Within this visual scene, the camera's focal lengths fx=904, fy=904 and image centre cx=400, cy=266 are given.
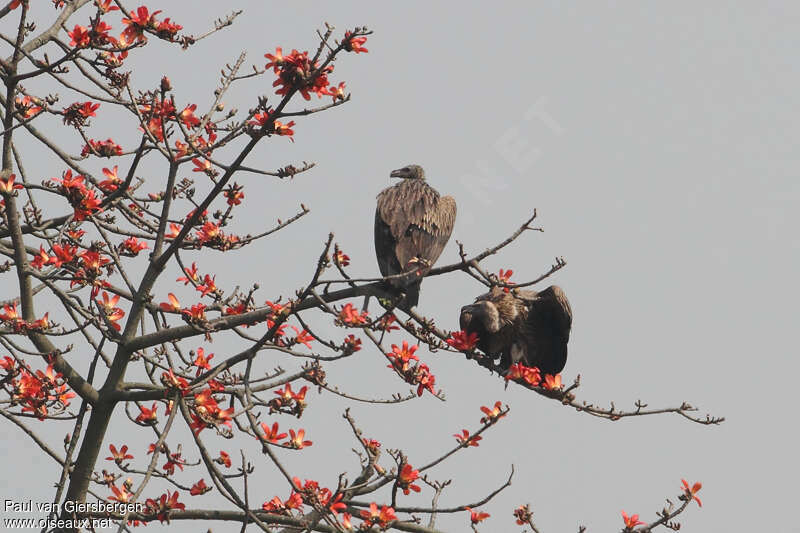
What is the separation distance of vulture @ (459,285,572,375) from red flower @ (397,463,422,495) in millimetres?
1380

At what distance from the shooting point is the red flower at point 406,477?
17.4 feet

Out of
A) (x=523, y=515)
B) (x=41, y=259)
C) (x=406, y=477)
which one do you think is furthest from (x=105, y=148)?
(x=523, y=515)

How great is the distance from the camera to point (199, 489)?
20.1 feet

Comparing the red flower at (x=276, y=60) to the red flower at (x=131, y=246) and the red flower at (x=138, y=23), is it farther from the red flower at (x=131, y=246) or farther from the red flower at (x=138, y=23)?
the red flower at (x=131, y=246)

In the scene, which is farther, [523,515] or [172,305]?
[523,515]

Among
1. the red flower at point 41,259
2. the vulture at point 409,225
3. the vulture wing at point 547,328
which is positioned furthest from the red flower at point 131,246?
the vulture wing at point 547,328

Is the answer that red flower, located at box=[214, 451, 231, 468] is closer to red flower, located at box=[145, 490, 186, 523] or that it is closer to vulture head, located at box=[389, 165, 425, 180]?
red flower, located at box=[145, 490, 186, 523]

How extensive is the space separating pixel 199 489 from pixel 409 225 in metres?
2.47

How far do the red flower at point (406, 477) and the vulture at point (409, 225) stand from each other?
1579 mm

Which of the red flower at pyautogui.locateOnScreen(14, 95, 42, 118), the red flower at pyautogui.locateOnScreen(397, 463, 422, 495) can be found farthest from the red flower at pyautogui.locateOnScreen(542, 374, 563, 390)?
the red flower at pyautogui.locateOnScreen(14, 95, 42, 118)

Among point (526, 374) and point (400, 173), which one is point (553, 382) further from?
point (400, 173)

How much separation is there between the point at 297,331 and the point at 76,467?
6.18ft

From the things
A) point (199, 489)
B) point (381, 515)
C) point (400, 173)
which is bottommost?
point (381, 515)

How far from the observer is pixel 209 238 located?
6379mm
